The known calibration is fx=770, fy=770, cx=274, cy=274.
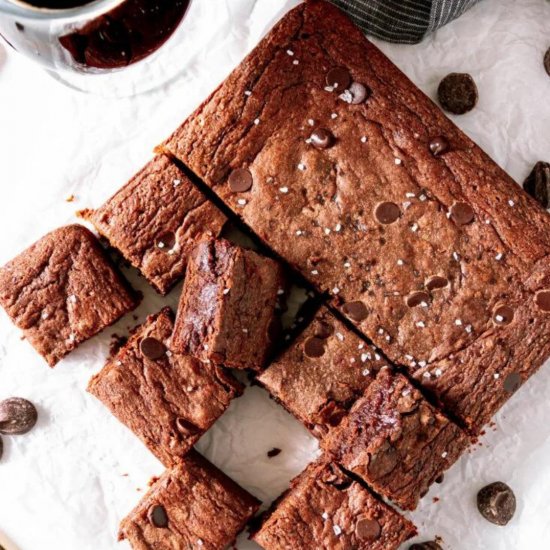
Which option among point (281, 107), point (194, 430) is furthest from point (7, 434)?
point (281, 107)

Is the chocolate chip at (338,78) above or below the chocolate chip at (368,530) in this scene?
above

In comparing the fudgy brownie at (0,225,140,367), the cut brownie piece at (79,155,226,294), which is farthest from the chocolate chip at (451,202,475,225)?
the fudgy brownie at (0,225,140,367)

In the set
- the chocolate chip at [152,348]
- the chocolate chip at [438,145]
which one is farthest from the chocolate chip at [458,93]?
the chocolate chip at [152,348]

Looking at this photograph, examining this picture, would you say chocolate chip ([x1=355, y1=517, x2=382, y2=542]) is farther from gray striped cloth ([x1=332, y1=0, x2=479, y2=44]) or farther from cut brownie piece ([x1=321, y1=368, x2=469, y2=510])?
gray striped cloth ([x1=332, y1=0, x2=479, y2=44])

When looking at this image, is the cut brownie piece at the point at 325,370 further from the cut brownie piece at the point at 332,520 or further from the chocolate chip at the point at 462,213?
the chocolate chip at the point at 462,213

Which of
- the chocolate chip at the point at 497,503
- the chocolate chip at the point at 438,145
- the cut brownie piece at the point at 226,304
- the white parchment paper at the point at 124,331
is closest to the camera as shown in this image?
the cut brownie piece at the point at 226,304

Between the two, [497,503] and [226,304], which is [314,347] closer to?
[226,304]

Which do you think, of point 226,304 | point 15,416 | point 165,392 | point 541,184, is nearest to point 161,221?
point 226,304
